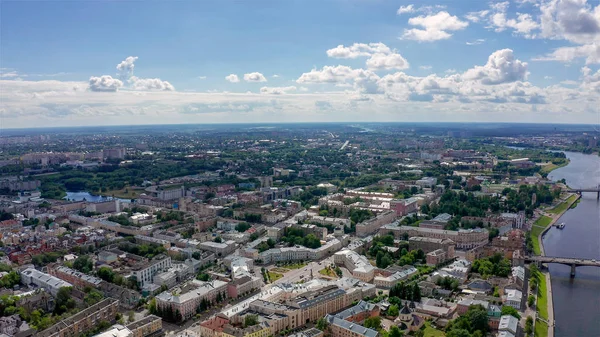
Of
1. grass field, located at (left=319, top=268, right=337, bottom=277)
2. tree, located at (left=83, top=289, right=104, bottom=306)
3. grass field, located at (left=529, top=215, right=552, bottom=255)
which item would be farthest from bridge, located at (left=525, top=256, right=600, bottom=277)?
tree, located at (left=83, top=289, right=104, bottom=306)

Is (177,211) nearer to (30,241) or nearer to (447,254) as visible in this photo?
(30,241)

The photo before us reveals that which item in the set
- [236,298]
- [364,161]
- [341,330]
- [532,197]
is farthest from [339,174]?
[341,330]

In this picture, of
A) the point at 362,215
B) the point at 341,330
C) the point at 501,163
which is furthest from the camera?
the point at 501,163

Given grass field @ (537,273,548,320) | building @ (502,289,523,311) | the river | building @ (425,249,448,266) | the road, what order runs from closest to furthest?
the river < building @ (502,289,523,311) < grass field @ (537,273,548,320) < the road < building @ (425,249,448,266)

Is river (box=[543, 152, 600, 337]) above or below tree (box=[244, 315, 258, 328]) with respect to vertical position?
below

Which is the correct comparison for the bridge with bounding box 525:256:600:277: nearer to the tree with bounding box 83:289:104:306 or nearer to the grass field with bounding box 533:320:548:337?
the grass field with bounding box 533:320:548:337

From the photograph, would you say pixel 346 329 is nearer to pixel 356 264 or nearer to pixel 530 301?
pixel 356 264

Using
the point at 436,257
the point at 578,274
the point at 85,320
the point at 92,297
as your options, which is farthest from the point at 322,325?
the point at 578,274
